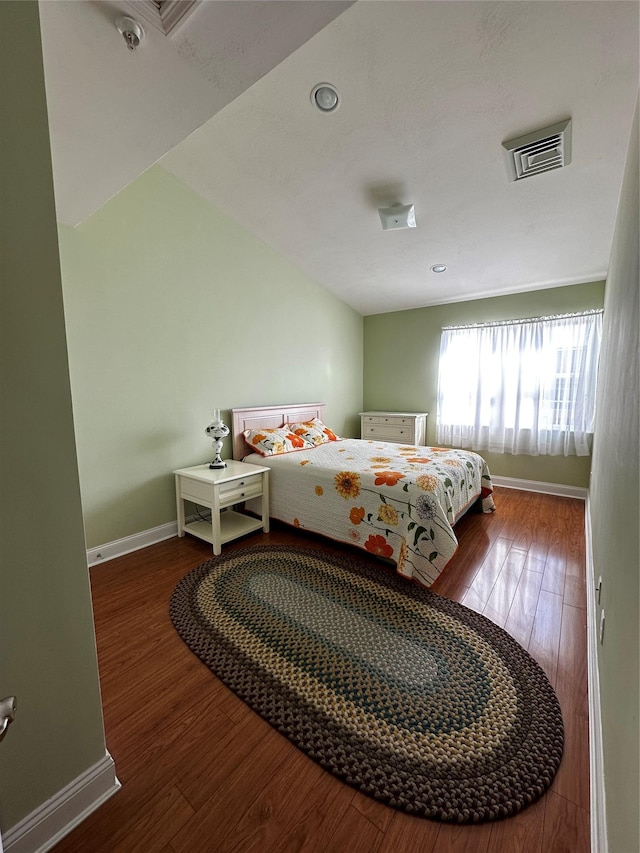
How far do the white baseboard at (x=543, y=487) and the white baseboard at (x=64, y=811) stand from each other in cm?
426

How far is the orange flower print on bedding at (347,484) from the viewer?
2446mm

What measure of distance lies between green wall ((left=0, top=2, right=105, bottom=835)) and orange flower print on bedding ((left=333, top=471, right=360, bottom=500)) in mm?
1732

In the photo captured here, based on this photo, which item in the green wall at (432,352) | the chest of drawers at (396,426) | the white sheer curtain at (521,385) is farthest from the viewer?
the chest of drawers at (396,426)

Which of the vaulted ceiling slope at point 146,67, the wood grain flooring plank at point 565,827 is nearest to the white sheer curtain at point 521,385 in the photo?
the wood grain flooring plank at point 565,827

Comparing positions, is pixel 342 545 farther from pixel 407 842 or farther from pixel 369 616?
pixel 407 842

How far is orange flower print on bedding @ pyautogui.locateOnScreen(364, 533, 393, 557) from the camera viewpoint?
228 centimetres

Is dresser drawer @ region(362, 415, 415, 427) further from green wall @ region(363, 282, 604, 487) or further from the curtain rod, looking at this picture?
the curtain rod

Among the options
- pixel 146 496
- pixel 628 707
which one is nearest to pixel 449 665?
pixel 628 707

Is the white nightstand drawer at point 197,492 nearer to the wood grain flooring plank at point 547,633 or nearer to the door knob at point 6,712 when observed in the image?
the door knob at point 6,712

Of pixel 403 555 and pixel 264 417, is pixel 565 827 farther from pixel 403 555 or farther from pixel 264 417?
pixel 264 417

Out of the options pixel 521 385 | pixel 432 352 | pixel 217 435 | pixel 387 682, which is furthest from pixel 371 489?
pixel 432 352

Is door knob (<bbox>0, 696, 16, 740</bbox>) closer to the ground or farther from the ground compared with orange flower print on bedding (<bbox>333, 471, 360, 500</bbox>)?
farther from the ground

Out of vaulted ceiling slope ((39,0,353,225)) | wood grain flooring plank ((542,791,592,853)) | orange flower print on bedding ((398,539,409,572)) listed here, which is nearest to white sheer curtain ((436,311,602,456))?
orange flower print on bedding ((398,539,409,572))

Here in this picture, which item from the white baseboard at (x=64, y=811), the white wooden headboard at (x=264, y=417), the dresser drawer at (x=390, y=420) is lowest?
the white baseboard at (x=64, y=811)
